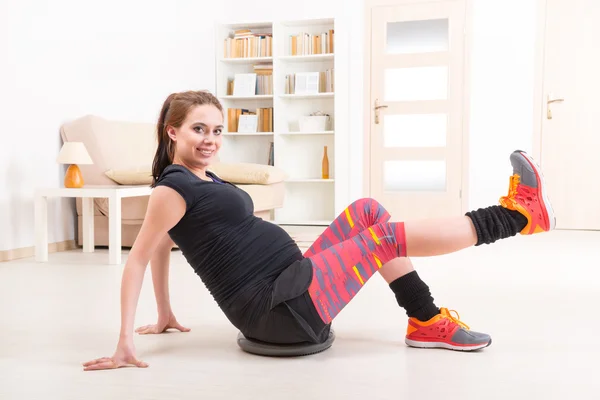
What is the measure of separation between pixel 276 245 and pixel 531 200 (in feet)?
2.12

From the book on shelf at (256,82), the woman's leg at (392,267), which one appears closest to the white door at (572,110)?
the book on shelf at (256,82)

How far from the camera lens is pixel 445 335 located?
172 centimetres

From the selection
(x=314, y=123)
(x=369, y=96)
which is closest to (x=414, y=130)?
(x=369, y=96)

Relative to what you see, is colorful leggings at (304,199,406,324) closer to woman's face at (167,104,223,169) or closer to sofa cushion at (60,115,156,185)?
woman's face at (167,104,223,169)

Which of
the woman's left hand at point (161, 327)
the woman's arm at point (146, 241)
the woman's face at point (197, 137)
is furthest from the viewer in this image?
the woman's left hand at point (161, 327)

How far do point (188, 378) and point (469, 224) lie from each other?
0.77 meters

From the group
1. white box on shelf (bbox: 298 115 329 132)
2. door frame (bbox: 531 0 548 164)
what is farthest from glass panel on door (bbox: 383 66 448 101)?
door frame (bbox: 531 0 548 164)

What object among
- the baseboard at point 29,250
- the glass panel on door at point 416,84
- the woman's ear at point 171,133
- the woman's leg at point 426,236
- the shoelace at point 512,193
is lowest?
the baseboard at point 29,250

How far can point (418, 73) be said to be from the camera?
619cm

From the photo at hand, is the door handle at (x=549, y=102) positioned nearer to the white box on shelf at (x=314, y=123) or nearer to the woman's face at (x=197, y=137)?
the white box on shelf at (x=314, y=123)

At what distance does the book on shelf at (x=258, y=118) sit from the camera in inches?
250

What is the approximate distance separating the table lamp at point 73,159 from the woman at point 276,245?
88.9 inches

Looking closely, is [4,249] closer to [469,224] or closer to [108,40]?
[108,40]

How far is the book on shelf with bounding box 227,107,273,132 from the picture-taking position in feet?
20.8
